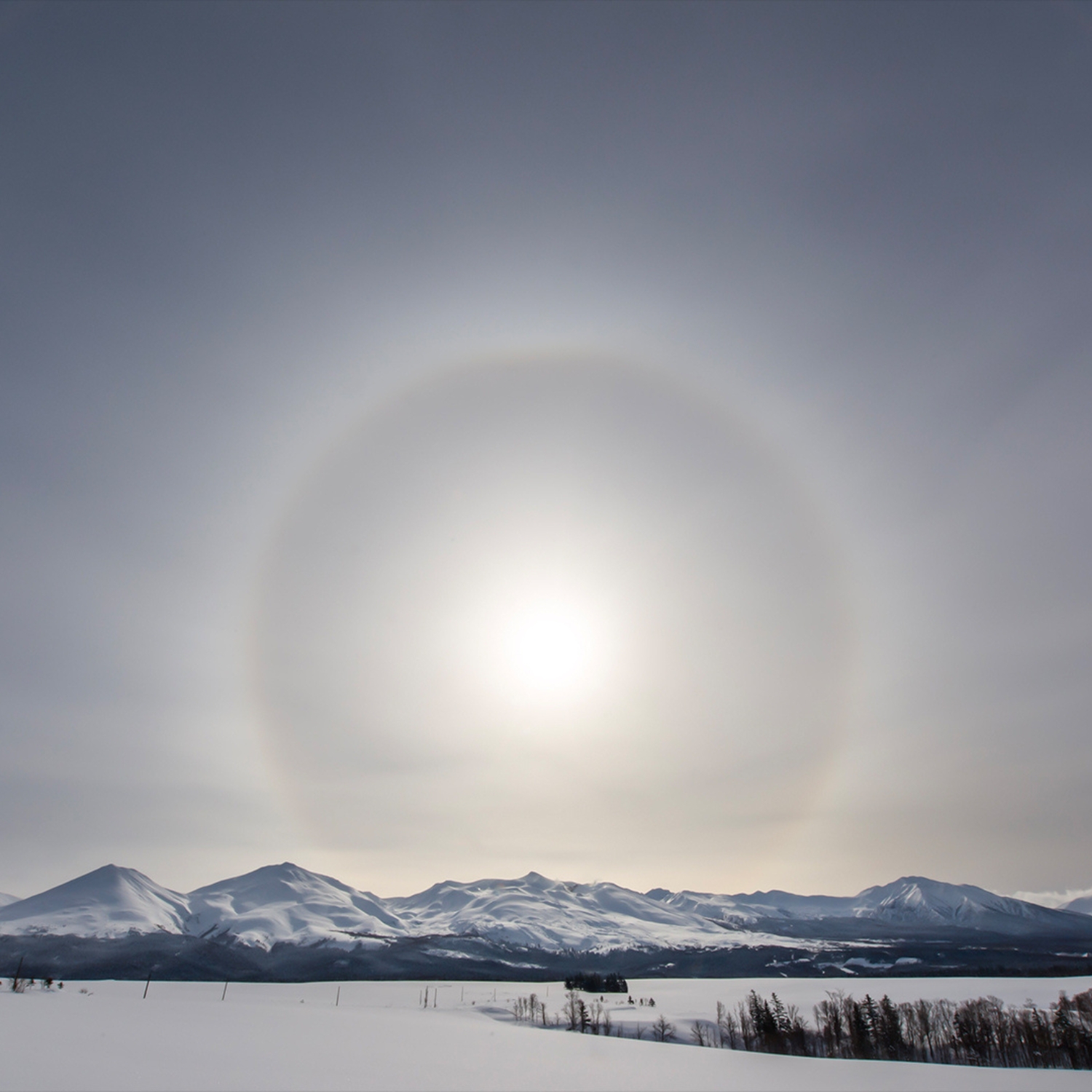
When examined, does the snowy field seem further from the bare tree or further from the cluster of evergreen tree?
the cluster of evergreen tree

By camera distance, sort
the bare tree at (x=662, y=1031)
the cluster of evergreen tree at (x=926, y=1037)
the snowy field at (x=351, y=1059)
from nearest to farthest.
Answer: the snowy field at (x=351, y=1059) < the bare tree at (x=662, y=1031) < the cluster of evergreen tree at (x=926, y=1037)

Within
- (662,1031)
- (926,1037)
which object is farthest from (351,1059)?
(926,1037)

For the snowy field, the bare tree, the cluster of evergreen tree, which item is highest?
the snowy field

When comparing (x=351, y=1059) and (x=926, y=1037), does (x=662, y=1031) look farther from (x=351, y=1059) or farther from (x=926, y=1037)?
(x=351, y=1059)

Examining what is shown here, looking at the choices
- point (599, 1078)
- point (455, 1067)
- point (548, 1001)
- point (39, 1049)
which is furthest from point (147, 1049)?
point (548, 1001)

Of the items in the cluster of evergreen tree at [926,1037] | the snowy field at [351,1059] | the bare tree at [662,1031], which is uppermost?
the snowy field at [351,1059]

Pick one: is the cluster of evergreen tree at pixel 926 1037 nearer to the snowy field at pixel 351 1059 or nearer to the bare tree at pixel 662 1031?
the bare tree at pixel 662 1031

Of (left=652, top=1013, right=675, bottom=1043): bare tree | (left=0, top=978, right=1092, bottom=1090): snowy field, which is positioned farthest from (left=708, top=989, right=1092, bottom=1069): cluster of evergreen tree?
(left=0, top=978, right=1092, bottom=1090): snowy field

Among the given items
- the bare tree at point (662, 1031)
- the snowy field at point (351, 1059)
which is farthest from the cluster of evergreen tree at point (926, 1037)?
the snowy field at point (351, 1059)

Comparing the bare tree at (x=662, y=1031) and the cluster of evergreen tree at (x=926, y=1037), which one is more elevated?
the bare tree at (x=662, y=1031)
